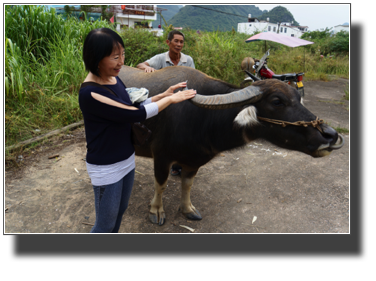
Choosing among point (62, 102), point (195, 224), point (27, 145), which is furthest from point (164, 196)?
point (62, 102)

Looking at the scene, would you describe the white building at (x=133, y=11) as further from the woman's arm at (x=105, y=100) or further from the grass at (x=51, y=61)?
the woman's arm at (x=105, y=100)

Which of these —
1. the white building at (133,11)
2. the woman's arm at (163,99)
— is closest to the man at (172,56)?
the woman's arm at (163,99)

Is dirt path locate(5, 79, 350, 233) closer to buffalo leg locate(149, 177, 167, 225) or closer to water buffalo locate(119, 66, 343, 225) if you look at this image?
buffalo leg locate(149, 177, 167, 225)

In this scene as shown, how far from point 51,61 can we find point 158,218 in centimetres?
490

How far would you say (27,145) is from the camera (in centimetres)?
414

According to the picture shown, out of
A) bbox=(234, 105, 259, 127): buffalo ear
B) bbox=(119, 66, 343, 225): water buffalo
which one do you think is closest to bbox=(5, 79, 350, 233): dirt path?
bbox=(119, 66, 343, 225): water buffalo

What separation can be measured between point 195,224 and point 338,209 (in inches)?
71.5

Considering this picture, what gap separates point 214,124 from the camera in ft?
7.47

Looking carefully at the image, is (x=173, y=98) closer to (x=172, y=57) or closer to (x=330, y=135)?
(x=330, y=135)

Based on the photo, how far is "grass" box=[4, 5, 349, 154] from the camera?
4.64 m

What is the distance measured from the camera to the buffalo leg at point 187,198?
9.16 feet

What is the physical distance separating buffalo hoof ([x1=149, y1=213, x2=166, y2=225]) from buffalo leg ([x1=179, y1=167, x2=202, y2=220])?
0.84 feet

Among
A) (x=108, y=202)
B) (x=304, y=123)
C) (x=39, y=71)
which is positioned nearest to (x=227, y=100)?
(x=304, y=123)

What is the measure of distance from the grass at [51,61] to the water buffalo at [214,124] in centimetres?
278
